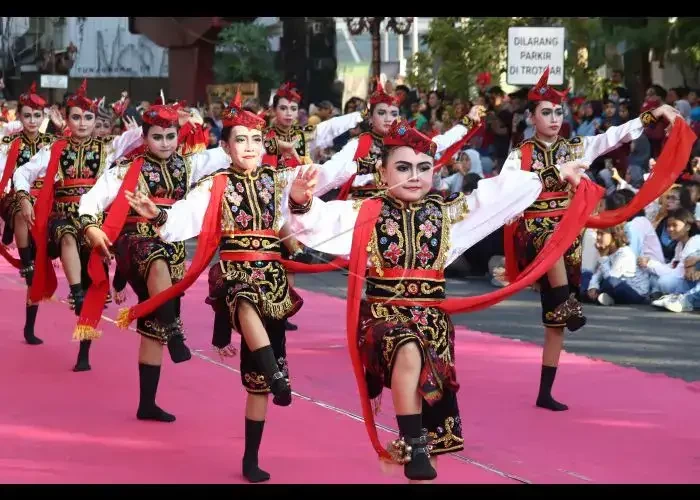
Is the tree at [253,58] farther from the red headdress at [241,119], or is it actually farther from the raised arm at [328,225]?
the raised arm at [328,225]

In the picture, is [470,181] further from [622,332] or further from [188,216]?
[188,216]

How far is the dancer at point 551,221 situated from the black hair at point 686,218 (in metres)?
3.83

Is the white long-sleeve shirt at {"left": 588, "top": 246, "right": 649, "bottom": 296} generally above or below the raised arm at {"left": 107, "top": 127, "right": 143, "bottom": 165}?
below

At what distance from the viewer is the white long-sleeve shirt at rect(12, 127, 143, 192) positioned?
860cm

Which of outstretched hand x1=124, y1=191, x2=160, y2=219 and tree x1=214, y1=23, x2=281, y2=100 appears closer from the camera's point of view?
outstretched hand x1=124, y1=191, x2=160, y2=219

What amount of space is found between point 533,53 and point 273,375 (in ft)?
25.3

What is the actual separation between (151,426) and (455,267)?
675cm

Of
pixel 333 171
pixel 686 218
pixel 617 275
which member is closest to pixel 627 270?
pixel 617 275

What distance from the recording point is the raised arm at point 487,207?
548cm

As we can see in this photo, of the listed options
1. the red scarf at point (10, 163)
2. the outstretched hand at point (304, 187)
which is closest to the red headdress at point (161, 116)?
the outstretched hand at point (304, 187)

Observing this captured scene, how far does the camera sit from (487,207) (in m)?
5.52

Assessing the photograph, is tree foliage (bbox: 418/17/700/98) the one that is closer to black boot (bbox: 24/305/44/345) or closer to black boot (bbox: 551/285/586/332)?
black boot (bbox: 24/305/44/345)

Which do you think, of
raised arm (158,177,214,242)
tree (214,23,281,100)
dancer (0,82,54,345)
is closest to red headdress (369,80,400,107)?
dancer (0,82,54,345)
